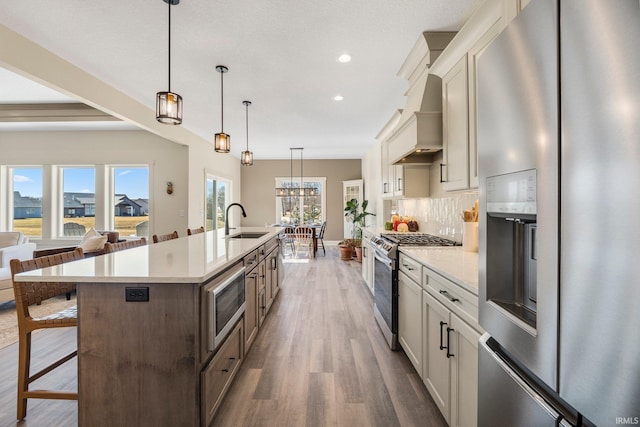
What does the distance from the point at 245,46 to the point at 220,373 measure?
8.86 ft

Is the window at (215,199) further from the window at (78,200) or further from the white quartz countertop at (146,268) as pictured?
the white quartz countertop at (146,268)

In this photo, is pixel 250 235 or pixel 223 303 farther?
pixel 250 235

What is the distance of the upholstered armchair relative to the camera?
351 centimetres

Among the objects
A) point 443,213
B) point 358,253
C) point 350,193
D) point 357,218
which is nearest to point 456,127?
point 443,213

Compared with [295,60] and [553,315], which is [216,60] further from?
[553,315]

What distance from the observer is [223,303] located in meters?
1.79

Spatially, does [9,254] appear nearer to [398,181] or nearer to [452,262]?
[398,181]

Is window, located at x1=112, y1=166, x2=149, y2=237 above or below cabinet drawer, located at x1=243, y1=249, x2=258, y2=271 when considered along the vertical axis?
above

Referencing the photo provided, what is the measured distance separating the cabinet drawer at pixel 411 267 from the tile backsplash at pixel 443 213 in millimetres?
714

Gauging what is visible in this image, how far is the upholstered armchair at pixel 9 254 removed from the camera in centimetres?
351

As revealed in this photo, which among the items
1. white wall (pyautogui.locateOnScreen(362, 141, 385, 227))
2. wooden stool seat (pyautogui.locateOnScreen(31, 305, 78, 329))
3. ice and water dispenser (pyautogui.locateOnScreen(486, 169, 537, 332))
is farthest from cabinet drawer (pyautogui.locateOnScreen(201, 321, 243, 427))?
white wall (pyautogui.locateOnScreen(362, 141, 385, 227))

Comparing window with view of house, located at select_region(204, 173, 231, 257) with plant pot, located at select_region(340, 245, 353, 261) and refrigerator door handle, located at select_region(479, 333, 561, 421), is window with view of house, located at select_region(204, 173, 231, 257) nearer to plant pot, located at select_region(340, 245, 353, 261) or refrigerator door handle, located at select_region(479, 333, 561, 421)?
plant pot, located at select_region(340, 245, 353, 261)

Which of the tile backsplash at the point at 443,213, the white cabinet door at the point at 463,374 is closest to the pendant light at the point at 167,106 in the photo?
the white cabinet door at the point at 463,374

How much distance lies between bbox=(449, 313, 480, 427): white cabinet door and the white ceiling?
2235 mm
